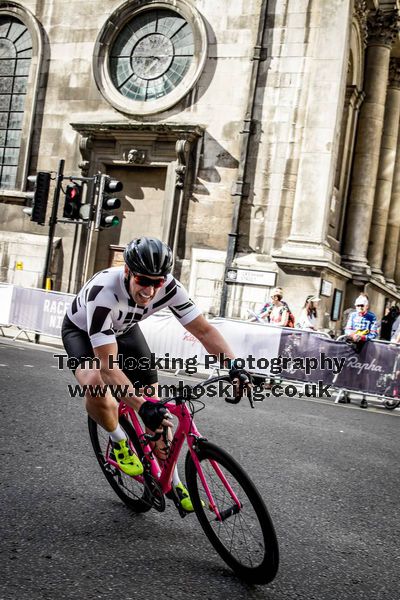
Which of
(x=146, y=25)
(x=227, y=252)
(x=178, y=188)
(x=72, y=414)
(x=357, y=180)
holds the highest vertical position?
(x=146, y=25)

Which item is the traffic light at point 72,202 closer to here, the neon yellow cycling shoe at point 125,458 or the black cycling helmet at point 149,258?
the neon yellow cycling shoe at point 125,458

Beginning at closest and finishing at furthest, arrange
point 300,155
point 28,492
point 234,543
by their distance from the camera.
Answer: point 234,543
point 28,492
point 300,155

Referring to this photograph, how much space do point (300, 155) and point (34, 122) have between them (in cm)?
917

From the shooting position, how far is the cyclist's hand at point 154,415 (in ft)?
11.6

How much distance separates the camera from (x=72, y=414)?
7703mm

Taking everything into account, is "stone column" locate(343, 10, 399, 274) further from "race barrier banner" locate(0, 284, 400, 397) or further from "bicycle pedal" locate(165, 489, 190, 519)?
"bicycle pedal" locate(165, 489, 190, 519)

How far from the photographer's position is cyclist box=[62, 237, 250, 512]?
3.81 metres

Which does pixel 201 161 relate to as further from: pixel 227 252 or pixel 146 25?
pixel 146 25

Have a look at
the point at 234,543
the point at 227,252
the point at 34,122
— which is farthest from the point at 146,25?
the point at 234,543

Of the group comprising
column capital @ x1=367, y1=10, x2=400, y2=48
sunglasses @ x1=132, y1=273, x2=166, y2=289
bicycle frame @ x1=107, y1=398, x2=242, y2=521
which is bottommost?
bicycle frame @ x1=107, y1=398, x2=242, y2=521

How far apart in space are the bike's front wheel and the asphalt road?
0.11 meters

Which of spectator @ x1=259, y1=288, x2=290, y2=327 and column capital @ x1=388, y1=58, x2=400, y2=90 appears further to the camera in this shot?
column capital @ x1=388, y1=58, x2=400, y2=90

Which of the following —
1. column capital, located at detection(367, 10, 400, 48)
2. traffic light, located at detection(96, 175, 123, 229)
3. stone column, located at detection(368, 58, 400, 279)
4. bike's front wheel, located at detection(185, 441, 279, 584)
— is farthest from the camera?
stone column, located at detection(368, 58, 400, 279)

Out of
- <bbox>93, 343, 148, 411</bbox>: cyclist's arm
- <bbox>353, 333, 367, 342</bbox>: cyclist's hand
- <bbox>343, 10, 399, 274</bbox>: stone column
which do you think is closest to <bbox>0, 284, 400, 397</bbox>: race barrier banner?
<bbox>353, 333, 367, 342</bbox>: cyclist's hand
